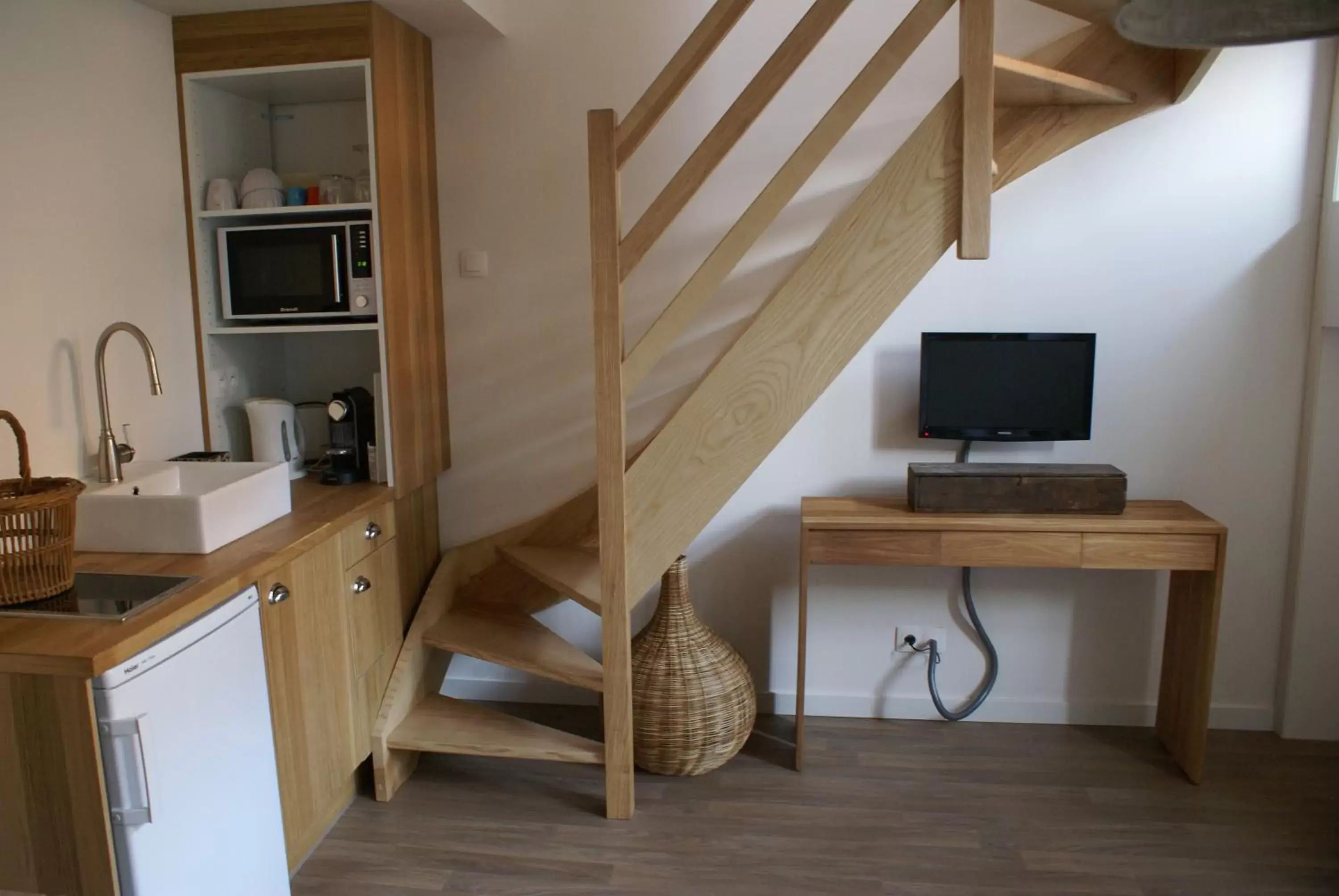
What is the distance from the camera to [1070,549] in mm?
2648

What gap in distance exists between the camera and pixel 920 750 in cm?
294

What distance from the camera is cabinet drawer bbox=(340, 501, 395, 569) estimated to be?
253cm

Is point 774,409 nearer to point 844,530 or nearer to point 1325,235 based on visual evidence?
point 844,530

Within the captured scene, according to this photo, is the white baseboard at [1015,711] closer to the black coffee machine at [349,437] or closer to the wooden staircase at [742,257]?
the wooden staircase at [742,257]

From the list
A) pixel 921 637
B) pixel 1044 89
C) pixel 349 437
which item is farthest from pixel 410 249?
pixel 921 637

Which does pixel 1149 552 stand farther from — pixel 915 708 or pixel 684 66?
pixel 684 66

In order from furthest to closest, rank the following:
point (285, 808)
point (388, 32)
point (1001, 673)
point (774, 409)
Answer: point (1001, 673) → point (388, 32) → point (774, 409) → point (285, 808)

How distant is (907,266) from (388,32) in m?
1.66

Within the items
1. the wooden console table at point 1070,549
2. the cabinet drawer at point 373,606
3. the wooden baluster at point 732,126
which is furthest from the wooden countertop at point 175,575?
the wooden console table at point 1070,549

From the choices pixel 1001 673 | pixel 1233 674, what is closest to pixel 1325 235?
pixel 1233 674

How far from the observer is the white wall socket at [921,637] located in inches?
123

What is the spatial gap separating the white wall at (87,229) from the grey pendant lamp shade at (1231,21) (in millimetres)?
2323

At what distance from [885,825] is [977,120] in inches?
73.3

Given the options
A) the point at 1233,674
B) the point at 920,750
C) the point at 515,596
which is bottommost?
the point at 920,750
